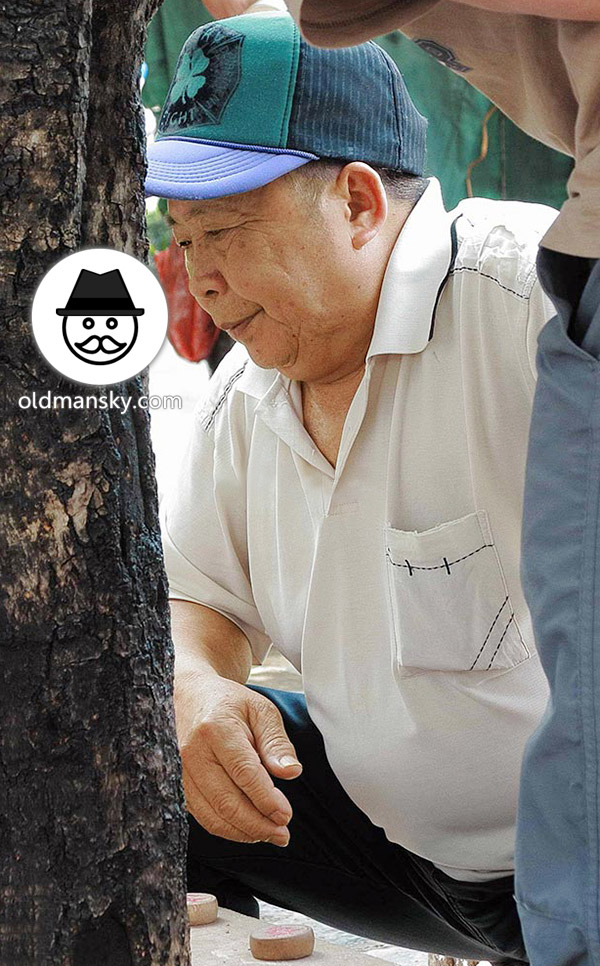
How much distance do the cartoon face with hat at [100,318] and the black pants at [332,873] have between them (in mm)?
875

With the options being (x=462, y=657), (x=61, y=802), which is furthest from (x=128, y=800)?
(x=462, y=657)

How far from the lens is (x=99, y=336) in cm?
83

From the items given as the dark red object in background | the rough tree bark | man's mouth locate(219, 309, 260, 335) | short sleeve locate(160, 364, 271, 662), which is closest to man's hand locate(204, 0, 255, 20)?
man's mouth locate(219, 309, 260, 335)

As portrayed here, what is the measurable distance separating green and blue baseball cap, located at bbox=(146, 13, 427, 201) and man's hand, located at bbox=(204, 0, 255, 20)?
0.36ft

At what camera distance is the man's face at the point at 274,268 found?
1.33 meters

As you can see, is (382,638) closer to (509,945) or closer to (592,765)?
(509,945)

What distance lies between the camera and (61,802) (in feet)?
2.60

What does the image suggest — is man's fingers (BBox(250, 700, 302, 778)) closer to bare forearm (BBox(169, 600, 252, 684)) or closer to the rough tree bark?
bare forearm (BBox(169, 600, 252, 684))

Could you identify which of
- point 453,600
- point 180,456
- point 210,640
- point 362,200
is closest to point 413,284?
point 362,200

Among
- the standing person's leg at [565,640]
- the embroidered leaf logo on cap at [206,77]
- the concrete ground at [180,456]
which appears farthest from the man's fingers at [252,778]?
the embroidered leaf logo on cap at [206,77]

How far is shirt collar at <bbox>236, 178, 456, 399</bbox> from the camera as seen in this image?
136 cm

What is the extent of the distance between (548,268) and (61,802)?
48 centimetres

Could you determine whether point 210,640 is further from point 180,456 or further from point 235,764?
point 180,456

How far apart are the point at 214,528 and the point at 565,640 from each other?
94cm
